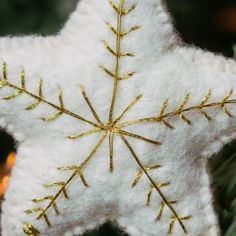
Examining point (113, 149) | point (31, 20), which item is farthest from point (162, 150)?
point (31, 20)

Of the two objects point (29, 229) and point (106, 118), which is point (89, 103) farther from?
A: point (29, 229)

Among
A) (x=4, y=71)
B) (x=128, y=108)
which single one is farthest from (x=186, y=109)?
(x=4, y=71)

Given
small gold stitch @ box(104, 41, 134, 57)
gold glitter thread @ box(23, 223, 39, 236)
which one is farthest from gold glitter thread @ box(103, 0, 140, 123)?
gold glitter thread @ box(23, 223, 39, 236)

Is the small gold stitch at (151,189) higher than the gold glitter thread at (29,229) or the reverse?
the reverse

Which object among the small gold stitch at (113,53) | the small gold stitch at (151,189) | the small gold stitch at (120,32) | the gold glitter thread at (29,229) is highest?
the small gold stitch at (120,32)

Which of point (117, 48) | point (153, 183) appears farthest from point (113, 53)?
point (153, 183)

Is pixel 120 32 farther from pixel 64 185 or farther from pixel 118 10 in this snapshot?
pixel 64 185

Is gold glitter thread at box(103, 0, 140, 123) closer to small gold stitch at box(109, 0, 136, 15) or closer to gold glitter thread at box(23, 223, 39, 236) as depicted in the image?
small gold stitch at box(109, 0, 136, 15)

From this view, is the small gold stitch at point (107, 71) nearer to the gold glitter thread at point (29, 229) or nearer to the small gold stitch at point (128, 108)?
the small gold stitch at point (128, 108)

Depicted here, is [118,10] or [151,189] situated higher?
[118,10]

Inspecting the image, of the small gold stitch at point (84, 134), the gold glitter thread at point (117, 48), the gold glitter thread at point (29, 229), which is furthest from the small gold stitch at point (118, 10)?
the gold glitter thread at point (29, 229)
